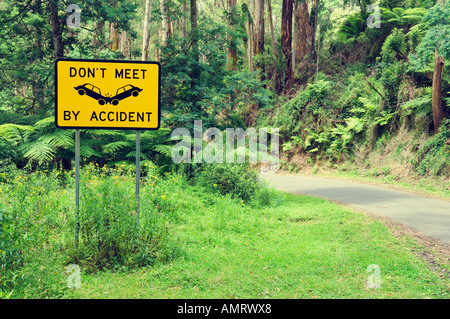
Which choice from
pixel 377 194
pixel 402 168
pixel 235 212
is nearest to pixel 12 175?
pixel 235 212

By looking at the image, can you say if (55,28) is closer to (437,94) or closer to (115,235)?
(115,235)

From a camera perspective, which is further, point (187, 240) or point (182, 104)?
point (182, 104)

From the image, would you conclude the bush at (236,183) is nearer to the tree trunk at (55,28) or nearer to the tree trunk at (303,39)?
the tree trunk at (55,28)

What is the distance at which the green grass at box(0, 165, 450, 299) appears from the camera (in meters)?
5.20

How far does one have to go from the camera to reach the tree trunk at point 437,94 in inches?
606

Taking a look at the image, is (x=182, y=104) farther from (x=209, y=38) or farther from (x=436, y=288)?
(x=436, y=288)

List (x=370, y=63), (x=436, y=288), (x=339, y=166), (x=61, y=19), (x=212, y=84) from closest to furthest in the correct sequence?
(x=436, y=288), (x=212, y=84), (x=61, y=19), (x=339, y=166), (x=370, y=63)

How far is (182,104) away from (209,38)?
2839mm

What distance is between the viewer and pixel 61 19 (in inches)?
624

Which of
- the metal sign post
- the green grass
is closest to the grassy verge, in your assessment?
the green grass

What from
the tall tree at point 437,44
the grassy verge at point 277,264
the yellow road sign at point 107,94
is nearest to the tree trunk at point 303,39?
the tall tree at point 437,44

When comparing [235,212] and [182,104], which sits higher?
[182,104]

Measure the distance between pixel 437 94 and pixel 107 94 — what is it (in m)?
13.6

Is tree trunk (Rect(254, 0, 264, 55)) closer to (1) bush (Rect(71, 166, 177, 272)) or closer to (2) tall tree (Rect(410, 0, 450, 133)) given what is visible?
(2) tall tree (Rect(410, 0, 450, 133))
